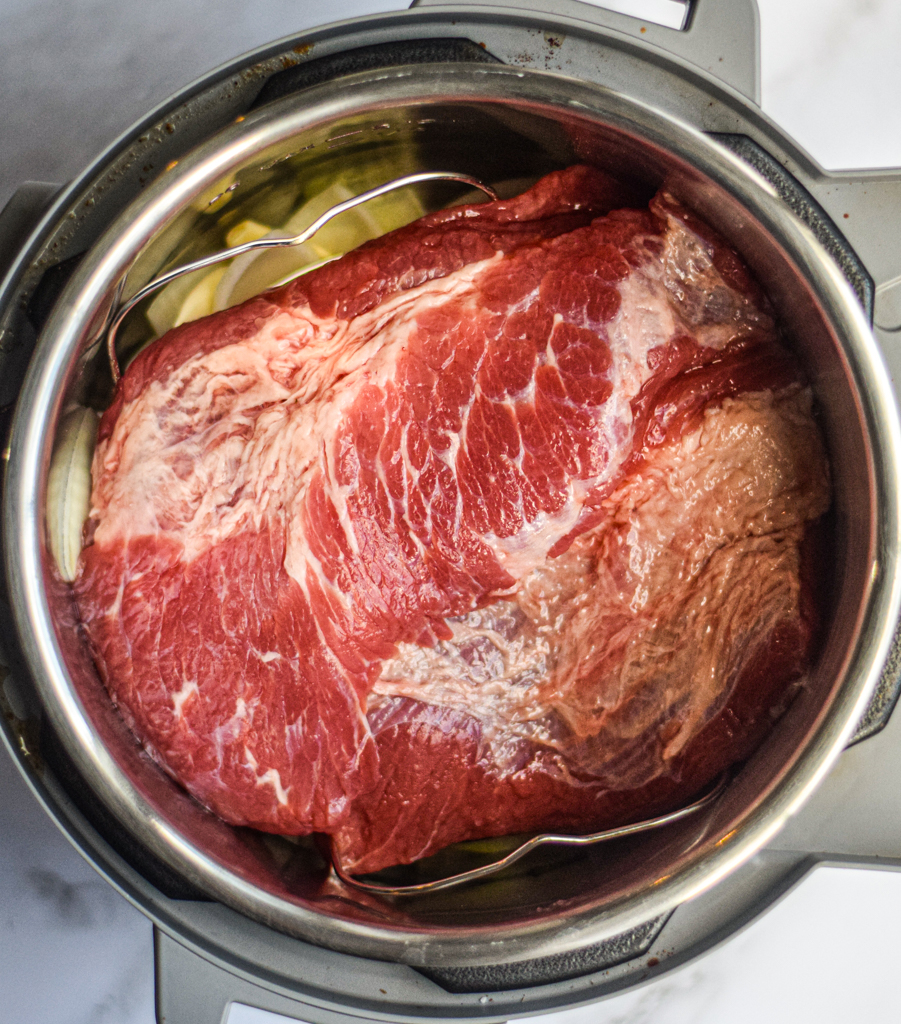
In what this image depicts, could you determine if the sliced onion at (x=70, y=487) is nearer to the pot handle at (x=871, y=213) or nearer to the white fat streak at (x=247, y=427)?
the white fat streak at (x=247, y=427)

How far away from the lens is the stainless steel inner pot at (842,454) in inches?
44.8

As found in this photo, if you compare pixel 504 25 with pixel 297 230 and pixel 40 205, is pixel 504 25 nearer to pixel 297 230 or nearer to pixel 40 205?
pixel 297 230

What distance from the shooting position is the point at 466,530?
1.24 meters

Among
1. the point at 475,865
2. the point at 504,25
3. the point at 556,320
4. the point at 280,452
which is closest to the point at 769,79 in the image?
the point at 504,25

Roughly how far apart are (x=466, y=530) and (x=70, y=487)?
709 millimetres

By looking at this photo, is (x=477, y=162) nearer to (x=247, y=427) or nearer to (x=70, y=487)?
(x=247, y=427)

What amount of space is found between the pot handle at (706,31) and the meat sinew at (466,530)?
23cm

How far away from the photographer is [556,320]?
1.24 meters

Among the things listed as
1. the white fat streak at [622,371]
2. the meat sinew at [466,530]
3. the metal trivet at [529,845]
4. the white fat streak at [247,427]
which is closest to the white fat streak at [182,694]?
the meat sinew at [466,530]

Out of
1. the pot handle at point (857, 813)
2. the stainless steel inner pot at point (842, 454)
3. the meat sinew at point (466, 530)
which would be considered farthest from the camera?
the pot handle at point (857, 813)

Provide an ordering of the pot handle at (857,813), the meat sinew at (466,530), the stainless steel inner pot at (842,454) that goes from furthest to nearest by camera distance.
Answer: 1. the pot handle at (857,813)
2. the meat sinew at (466,530)
3. the stainless steel inner pot at (842,454)

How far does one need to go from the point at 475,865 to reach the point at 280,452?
849 mm

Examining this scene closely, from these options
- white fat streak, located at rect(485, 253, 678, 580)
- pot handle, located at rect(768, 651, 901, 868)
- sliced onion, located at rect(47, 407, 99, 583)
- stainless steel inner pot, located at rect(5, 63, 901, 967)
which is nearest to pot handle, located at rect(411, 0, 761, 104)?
stainless steel inner pot, located at rect(5, 63, 901, 967)

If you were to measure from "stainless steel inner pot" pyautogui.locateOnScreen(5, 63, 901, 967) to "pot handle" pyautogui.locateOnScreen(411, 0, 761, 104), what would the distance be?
0.18 m
